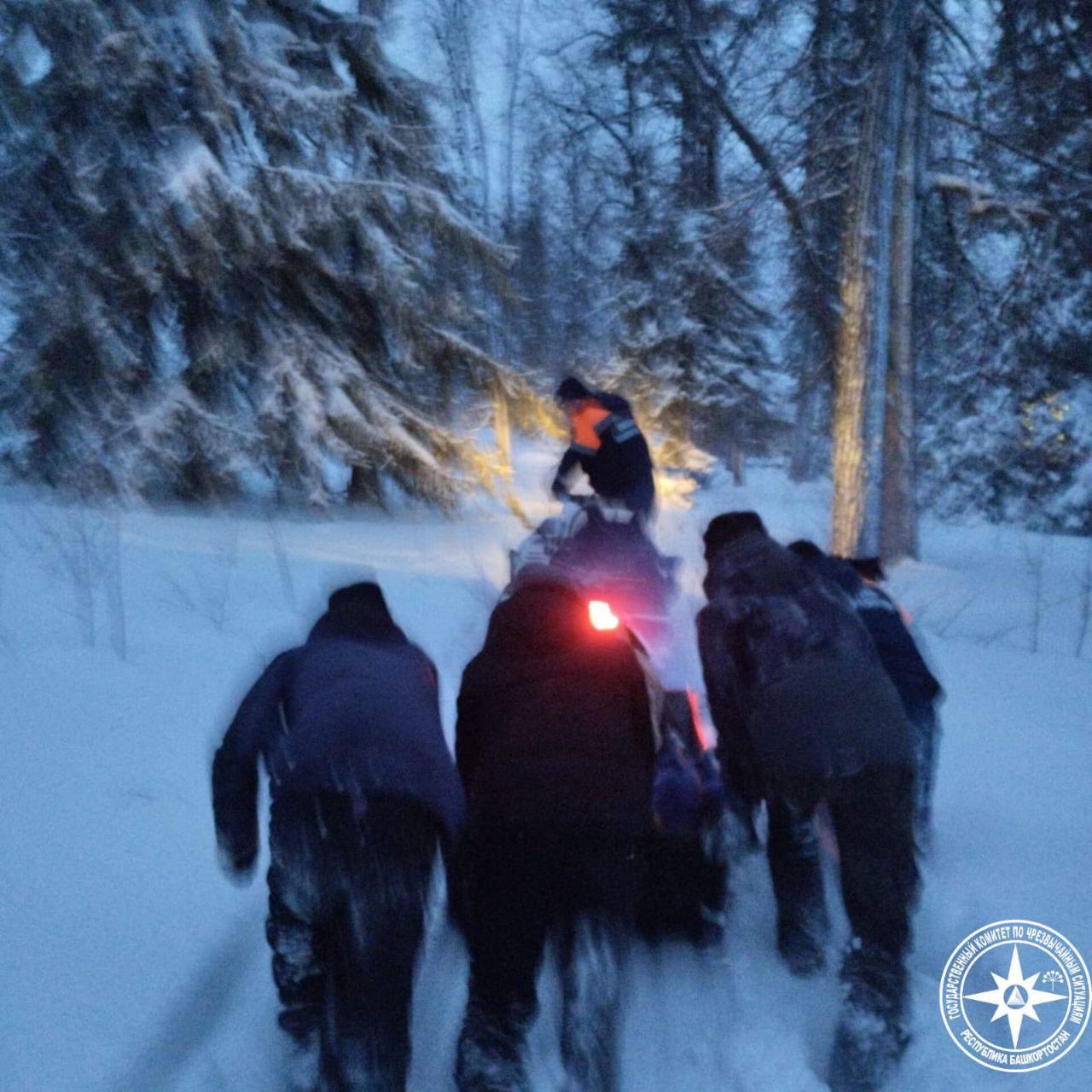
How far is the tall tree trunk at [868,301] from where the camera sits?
7738mm

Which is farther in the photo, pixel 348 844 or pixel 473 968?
pixel 473 968

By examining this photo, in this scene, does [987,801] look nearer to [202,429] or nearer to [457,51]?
[202,429]

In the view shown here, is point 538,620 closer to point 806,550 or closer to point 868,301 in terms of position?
point 806,550

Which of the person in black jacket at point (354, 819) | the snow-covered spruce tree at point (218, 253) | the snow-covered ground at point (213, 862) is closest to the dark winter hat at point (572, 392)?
the snow-covered ground at point (213, 862)

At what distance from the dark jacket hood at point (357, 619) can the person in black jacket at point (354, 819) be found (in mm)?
107

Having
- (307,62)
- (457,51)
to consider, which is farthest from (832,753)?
(457,51)

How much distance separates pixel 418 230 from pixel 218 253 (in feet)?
8.72

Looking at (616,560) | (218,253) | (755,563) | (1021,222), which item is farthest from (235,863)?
(1021,222)

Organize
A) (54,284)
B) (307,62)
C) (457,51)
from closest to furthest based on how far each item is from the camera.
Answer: (54,284) < (307,62) < (457,51)

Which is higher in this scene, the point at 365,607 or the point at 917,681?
the point at 365,607

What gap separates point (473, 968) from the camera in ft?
7.47

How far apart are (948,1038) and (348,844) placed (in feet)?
6.33

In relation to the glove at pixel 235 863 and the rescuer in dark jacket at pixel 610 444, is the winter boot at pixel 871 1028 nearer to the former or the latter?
the glove at pixel 235 863

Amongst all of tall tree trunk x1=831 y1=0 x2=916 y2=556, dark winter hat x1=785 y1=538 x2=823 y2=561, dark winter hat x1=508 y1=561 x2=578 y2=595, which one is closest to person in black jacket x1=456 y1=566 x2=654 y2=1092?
dark winter hat x1=508 y1=561 x2=578 y2=595
